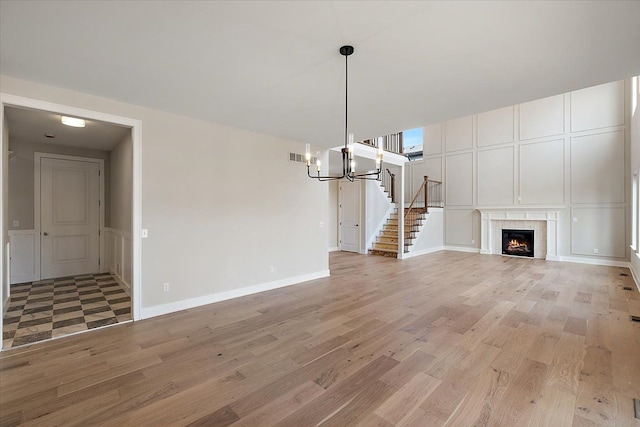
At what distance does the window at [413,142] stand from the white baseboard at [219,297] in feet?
26.3

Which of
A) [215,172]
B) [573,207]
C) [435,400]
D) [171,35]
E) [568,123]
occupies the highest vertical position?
[568,123]

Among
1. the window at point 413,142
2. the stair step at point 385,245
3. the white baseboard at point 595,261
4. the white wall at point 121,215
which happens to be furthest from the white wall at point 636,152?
the white wall at point 121,215

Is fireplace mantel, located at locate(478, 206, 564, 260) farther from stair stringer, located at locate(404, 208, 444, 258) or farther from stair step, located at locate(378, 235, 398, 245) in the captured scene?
stair step, located at locate(378, 235, 398, 245)

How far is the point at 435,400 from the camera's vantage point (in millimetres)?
2006

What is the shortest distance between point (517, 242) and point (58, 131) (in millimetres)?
11403

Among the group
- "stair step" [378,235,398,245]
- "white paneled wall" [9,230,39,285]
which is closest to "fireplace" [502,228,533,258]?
"stair step" [378,235,398,245]

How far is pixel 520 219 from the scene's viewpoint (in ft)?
27.3

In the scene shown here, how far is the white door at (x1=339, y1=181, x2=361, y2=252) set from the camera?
9109 millimetres

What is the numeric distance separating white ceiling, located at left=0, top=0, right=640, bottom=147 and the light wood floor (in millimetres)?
2719

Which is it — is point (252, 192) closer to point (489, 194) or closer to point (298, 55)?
point (298, 55)

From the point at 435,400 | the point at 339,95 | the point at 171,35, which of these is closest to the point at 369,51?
the point at 339,95

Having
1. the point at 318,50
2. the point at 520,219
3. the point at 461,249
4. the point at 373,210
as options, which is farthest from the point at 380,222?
the point at 318,50

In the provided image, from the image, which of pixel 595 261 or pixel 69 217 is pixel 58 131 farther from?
pixel 595 261

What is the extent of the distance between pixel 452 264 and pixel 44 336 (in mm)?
7681
